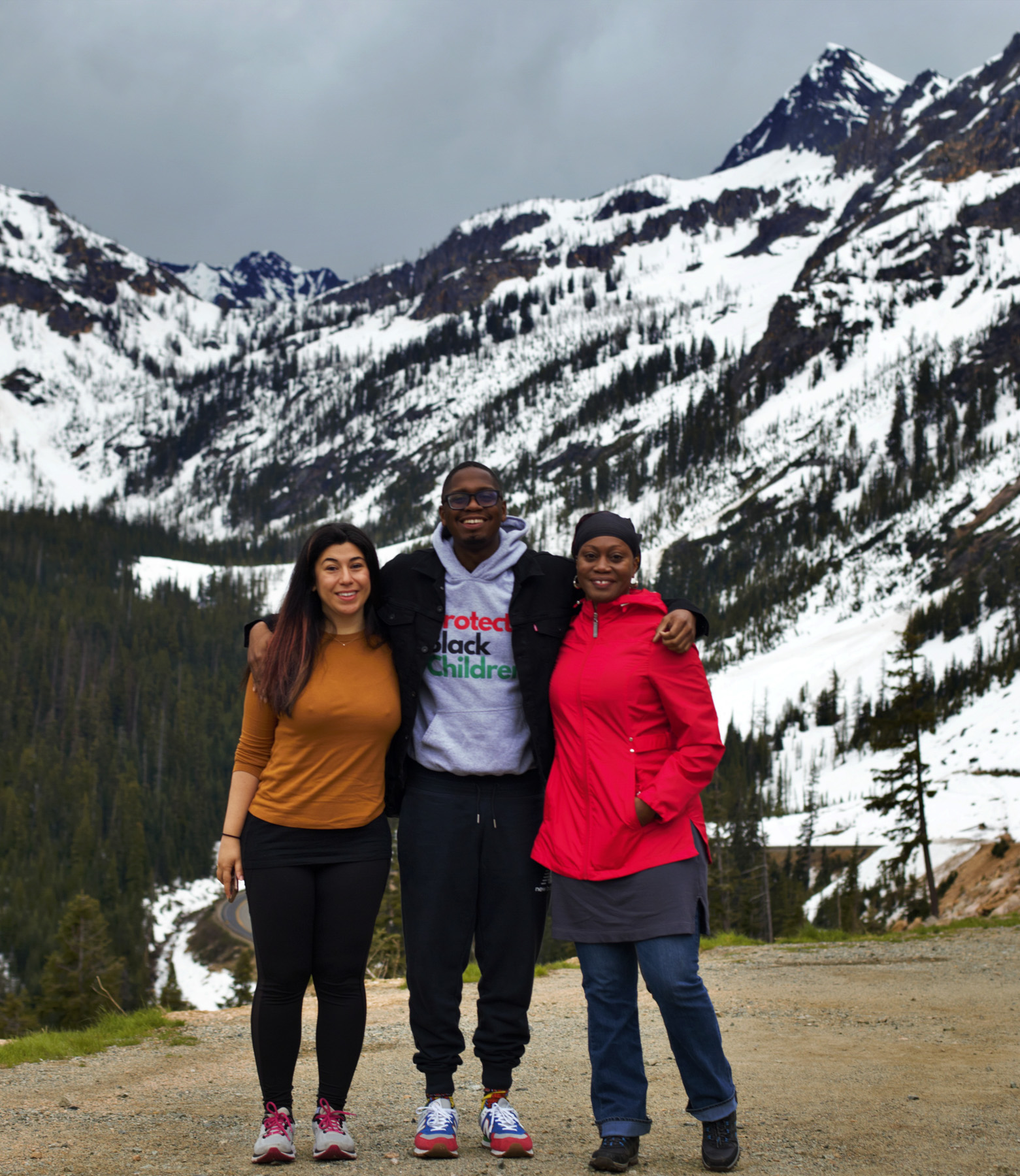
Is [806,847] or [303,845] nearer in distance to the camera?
[303,845]

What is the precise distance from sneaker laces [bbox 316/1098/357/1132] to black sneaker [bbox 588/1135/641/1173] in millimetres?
1182

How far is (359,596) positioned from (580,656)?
1.15m

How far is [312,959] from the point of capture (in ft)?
15.8

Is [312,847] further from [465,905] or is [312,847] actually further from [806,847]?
[806,847]

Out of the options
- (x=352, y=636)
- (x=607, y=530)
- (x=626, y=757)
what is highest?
(x=607, y=530)

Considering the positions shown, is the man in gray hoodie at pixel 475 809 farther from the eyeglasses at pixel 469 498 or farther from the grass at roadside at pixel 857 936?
the grass at roadside at pixel 857 936

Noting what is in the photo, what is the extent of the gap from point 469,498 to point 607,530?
0.73 meters

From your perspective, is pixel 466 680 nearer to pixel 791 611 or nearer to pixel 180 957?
pixel 180 957

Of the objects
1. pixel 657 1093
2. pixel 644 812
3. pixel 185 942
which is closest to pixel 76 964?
pixel 657 1093

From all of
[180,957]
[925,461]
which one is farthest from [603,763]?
[925,461]

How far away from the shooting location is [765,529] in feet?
584

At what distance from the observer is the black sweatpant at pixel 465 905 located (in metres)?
4.99

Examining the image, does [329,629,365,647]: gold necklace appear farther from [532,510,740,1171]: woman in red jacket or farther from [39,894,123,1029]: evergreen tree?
[39,894,123,1029]: evergreen tree

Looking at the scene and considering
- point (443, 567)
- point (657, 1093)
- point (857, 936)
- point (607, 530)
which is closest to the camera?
point (607, 530)
